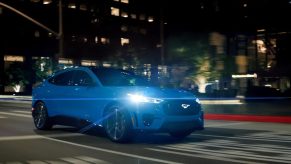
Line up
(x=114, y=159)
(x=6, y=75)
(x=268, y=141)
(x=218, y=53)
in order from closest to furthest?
1. (x=114, y=159)
2. (x=268, y=141)
3. (x=218, y=53)
4. (x=6, y=75)

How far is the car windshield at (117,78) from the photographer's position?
1062 cm

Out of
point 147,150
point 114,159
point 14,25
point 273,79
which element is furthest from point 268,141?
point 14,25

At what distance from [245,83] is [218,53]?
3965cm

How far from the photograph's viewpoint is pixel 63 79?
1190cm

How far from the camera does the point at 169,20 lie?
6072 centimetres

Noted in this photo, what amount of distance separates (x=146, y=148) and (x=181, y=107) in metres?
1.10

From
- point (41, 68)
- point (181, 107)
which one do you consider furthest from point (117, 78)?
point (41, 68)

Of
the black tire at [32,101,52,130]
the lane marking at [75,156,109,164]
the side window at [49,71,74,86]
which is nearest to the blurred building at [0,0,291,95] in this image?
the black tire at [32,101,52,130]

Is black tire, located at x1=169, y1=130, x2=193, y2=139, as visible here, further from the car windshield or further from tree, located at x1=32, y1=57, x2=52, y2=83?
tree, located at x1=32, y1=57, x2=52, y2=83

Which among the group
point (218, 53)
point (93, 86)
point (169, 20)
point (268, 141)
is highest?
point (169, 20)

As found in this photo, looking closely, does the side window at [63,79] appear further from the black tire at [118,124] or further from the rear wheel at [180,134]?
the rear wheel at [180,134]

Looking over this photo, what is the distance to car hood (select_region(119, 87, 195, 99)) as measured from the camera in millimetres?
9375

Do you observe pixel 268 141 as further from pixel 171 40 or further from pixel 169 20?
pixel 169 20

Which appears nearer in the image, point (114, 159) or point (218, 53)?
point (114, 159)
